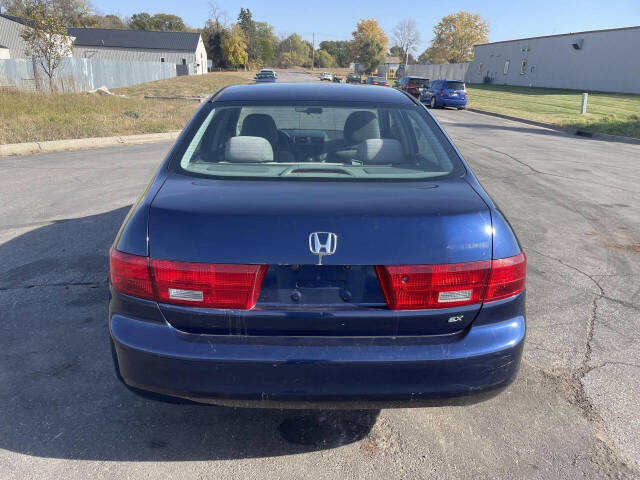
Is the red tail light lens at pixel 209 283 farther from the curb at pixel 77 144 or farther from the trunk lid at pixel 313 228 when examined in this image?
the curb at pixel 77 144

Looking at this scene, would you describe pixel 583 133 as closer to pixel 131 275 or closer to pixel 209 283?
pixel 209 283

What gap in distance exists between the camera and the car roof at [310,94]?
3.24 m

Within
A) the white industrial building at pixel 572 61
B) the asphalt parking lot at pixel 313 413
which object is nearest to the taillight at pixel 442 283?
the asphalt parking lot at pixel 313 413

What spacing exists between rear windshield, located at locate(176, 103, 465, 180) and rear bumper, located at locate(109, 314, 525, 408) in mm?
855

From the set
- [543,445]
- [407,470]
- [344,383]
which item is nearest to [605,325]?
[543,445]

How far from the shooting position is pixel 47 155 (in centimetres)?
1156

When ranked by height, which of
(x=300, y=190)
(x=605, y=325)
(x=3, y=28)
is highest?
A: (x=3, y=28)

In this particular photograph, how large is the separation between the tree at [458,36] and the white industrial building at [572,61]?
40.3 metres

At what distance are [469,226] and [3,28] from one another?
6963 centimetres

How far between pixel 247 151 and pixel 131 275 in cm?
111

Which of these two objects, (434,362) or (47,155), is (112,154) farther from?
(434,362)

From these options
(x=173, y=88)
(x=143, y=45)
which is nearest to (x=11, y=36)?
(x=143, y=45)

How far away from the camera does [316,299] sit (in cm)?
213

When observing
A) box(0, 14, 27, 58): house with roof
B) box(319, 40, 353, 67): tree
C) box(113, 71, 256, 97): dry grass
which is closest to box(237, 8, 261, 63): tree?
box(319, 40, 353, 67): tree
